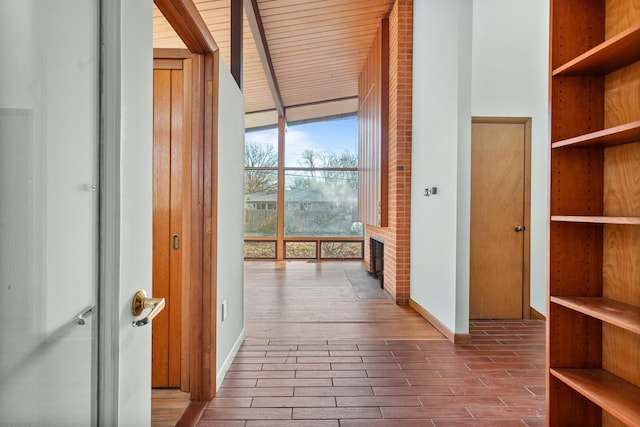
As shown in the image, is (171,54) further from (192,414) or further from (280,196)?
(280,196)

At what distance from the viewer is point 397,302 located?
4.44m

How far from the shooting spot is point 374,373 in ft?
8.46

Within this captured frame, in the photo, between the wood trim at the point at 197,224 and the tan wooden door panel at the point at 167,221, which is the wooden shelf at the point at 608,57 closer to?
the wood trim at the point at 197,224

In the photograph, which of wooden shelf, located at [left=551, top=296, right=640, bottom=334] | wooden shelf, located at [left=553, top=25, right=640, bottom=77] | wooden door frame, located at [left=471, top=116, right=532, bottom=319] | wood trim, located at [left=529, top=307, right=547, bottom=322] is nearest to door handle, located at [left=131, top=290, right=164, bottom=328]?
wooden shelf, located at [left=551, top=296, right=640, bottom=334]

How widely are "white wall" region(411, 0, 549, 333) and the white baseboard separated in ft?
6.00

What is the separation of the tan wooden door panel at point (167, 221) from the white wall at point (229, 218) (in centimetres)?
25

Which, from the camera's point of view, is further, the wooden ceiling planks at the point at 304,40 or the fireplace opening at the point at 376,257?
the fireplace opening at the point at 376,257

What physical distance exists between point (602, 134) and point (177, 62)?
7.47ft

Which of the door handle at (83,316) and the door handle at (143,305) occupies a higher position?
the door handle at (83,316)

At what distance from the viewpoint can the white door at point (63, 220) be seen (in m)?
0.66

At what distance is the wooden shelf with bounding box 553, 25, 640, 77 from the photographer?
139 cm

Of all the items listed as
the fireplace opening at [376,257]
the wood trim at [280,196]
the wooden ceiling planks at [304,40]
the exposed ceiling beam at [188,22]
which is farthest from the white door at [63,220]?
the wood trim at [280,196]

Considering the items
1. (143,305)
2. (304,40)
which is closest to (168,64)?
(143,305)

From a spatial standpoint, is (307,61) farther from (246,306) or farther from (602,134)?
(602,134)
